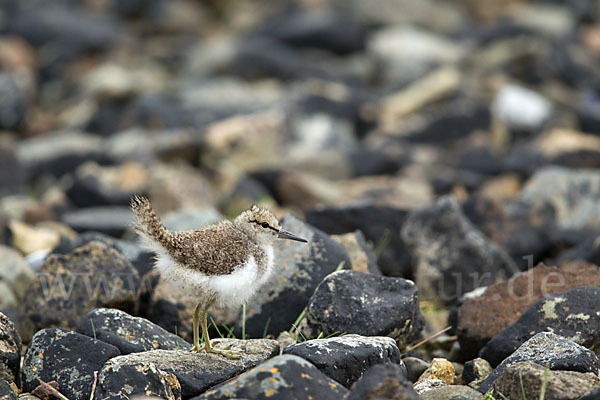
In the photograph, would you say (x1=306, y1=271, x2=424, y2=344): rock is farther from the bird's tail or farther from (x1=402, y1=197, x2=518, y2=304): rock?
(x1=402, y1=197, x2=518, y2=304): rock

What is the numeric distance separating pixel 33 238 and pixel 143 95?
740cm

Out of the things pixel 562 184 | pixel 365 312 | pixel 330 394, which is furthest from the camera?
pixel 562 184

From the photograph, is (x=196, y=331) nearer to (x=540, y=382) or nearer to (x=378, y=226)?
(x=540, y=382)

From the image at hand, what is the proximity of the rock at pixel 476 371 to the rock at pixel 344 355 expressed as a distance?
2.47ft

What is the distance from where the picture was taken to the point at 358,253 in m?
6.60

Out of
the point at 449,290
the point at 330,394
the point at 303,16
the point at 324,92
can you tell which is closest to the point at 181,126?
the point at 324,92

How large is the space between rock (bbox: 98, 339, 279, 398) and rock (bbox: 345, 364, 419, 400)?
3.57 ft

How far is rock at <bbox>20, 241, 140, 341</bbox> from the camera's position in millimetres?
6051

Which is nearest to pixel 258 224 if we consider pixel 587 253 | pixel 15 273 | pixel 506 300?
pixel 506 300

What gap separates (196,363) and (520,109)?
11166 mm

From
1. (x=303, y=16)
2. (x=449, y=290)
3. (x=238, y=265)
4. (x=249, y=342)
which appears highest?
(x=303, y=16)

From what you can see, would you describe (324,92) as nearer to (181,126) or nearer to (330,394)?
(181,126)

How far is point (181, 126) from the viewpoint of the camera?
14.4m

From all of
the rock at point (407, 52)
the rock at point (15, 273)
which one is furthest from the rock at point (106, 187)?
the rock at point (407, 52)
